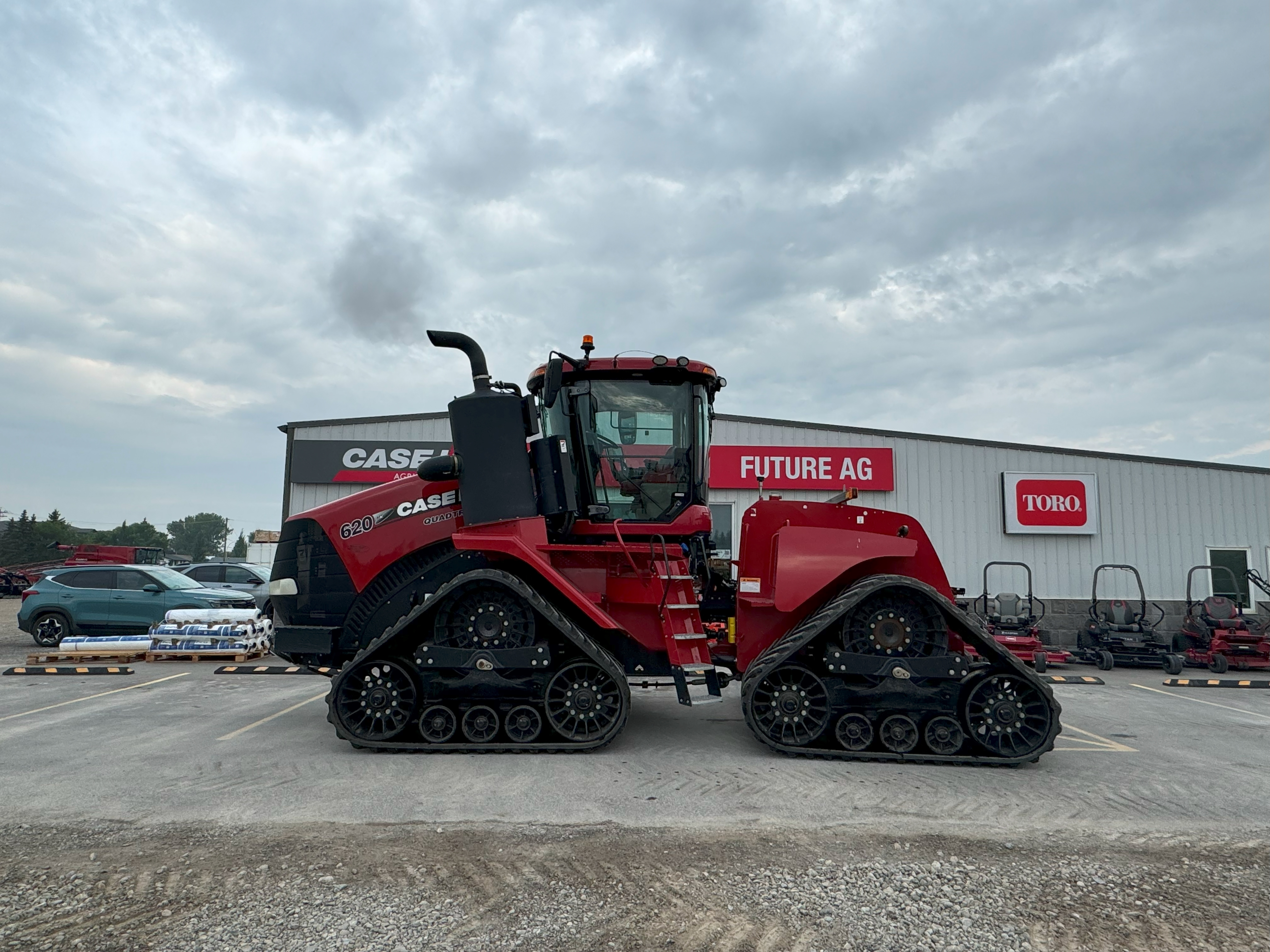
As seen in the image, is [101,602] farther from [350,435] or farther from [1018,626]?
[1018,626]

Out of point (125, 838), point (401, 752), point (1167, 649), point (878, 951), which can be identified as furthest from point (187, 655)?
point (1167, 649)

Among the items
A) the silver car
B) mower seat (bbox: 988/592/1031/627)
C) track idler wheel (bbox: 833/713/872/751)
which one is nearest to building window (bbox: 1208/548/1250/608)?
mower seat (bbox: 988/592/1031/627)

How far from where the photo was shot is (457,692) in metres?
5.65

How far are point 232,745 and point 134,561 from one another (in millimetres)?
25200

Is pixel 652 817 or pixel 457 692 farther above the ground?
pixel 457 692

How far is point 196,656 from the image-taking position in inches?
467

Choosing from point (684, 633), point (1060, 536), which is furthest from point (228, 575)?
point (1060, 536)

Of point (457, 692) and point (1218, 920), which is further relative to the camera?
point (457, 692)

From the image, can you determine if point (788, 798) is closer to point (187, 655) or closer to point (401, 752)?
point (401, 752)

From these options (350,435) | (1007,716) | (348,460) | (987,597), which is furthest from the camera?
(350,435)

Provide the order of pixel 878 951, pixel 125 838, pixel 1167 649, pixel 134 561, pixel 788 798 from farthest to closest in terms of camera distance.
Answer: pixel 134 561
pixel 1167 649
pixel 788 798
pixel 125 838
pixel 878 951

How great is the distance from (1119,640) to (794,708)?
10688 mm

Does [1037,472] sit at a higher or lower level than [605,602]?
higher

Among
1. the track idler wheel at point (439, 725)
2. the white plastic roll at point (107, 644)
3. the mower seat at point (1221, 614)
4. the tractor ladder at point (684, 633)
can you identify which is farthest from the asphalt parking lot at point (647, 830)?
the mower seat at point (1221, 614)
